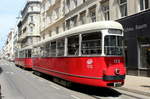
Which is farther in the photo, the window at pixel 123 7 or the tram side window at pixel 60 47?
the window at pixel 123 7

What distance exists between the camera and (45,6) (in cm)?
5791

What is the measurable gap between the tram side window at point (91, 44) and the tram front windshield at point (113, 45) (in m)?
0.30

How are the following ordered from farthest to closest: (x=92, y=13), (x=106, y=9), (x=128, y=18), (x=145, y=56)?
1. (x=92, y=13)
2. (x=106, y=9)
3. (x=128, y=18)
4. (x=145, y=56)

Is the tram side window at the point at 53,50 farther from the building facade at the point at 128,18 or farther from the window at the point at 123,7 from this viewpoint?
the window at the point at 123,7

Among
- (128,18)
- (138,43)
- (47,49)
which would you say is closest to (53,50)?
(47,49)

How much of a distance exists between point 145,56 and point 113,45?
31.3 feet

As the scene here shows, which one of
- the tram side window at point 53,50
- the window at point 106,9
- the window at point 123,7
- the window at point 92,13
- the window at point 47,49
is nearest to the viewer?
the tram side window at point 53,50

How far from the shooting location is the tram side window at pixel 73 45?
13.8 m

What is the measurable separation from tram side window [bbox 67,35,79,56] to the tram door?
27.1ft

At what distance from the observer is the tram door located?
68.6 feet

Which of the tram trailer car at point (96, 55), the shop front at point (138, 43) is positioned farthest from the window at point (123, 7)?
the tram trailer car at point (96, 55)

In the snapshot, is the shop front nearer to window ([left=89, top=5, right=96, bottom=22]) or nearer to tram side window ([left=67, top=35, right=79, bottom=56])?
window ([left=89, top=5, right=96, bottom=22])

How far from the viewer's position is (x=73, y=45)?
14.1 metres

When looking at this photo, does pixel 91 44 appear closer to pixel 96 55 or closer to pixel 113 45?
pixel 96 55
